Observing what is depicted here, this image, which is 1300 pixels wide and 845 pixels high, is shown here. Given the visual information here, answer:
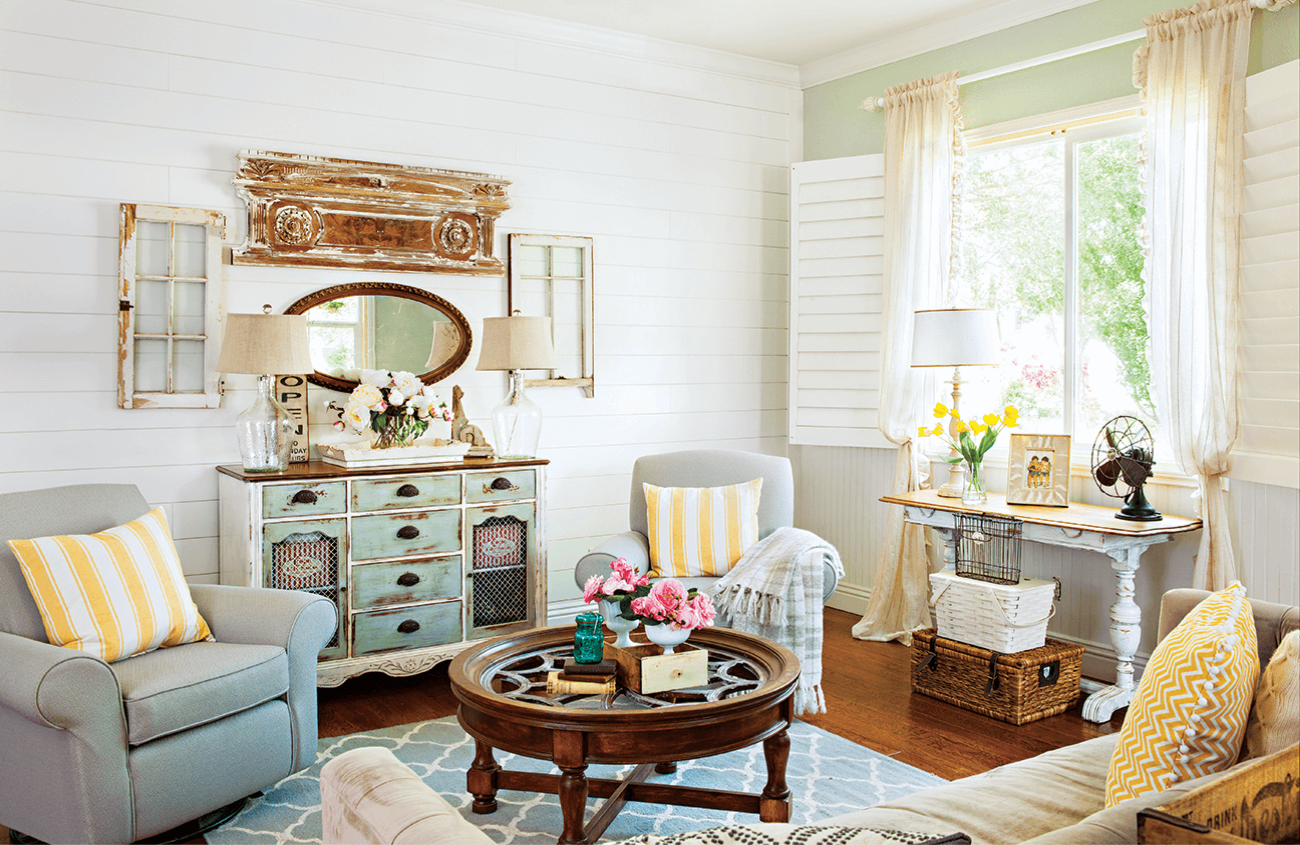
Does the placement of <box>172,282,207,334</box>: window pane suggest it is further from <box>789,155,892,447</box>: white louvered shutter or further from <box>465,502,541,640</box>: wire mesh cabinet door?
<box>789,155,892,447</box>: white louvered shutter

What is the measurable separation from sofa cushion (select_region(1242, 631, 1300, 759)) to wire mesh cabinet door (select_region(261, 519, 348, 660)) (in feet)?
9.52

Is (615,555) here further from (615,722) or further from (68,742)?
(68,742)

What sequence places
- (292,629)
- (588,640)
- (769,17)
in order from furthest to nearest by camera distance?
(769,17)
(292,629)
(588,640)

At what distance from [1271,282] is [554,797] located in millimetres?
2751

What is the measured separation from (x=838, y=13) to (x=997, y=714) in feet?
10.0

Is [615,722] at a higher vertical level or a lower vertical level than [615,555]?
lower

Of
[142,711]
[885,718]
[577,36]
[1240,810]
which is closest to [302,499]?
[142,711]

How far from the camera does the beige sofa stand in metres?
1.19

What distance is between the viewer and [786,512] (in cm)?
420

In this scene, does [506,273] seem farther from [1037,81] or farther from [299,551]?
[1037,81]

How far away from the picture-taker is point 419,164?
4293 millimetres

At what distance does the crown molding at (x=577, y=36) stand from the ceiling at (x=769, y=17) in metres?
0.04

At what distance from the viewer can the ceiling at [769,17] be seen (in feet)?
14.3

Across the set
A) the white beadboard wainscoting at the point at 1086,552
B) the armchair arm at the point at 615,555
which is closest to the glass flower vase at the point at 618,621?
the armchair arm at the point at 615,555
